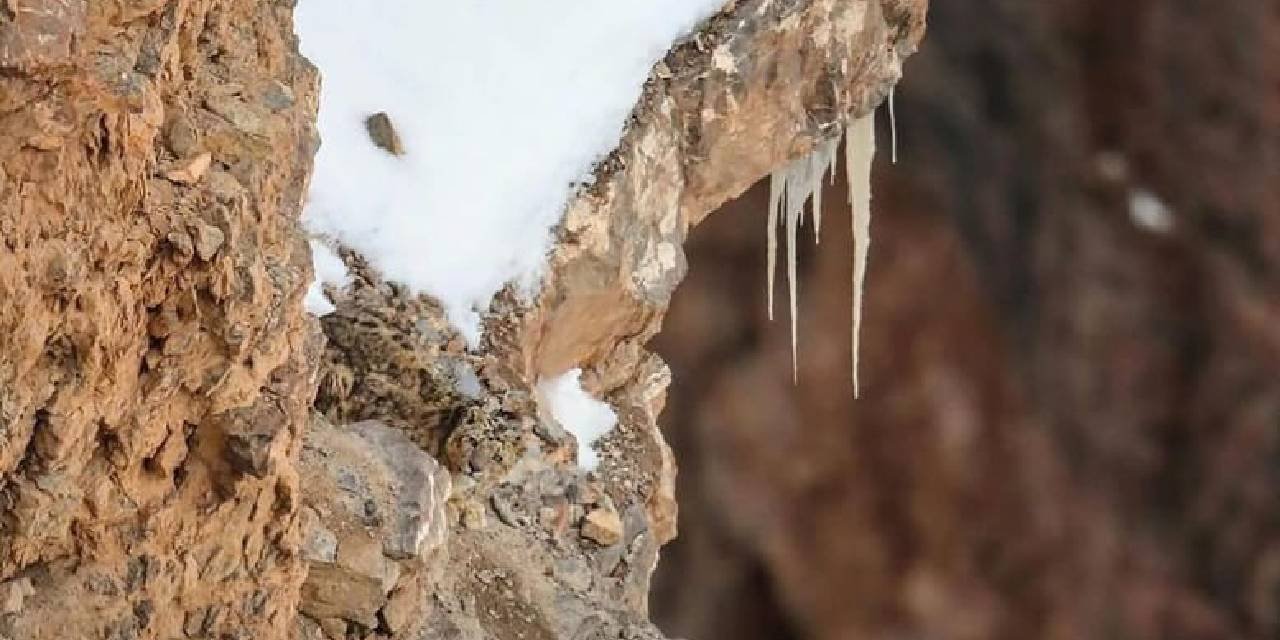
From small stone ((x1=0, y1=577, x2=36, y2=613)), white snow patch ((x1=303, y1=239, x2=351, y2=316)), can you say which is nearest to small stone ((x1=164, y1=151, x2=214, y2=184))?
small stone ((x1=0, y1=577, x2=36, y2=613))

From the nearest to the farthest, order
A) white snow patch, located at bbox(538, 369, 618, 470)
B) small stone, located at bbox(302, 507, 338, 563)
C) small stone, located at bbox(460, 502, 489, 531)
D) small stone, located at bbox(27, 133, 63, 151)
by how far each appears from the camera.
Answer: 1. small stone, located at bbox(27, 133, 63, 151)
2. small stone, located at bbox(302, 507, 338, 563)
3. small stone, located at bbox(460, 502, 489, 531)
4. white snow patch, located at bbox(538, 369, 618, 470)

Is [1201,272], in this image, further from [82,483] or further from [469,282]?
[82,483]

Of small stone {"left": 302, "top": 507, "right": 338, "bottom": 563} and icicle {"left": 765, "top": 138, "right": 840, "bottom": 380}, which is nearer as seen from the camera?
small stone {"left": 302, "top": 507, "right": 338, "bottom": 563}

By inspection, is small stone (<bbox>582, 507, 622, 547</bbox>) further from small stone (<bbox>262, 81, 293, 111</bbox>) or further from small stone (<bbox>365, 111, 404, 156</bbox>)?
small stone (<bbox>262, 81, 293, 111</bbox>)

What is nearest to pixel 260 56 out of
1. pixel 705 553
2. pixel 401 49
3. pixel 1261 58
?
pixel 401 49

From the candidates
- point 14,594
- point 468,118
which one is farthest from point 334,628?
point 468,118

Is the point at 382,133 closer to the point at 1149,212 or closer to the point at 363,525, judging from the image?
the point at 363,525
